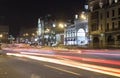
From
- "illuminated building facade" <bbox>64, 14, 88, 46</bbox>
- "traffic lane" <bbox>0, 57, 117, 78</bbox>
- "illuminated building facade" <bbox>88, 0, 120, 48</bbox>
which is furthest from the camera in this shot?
"illuminated building facade" <bbox>64, 14, 88, 46</bbox>

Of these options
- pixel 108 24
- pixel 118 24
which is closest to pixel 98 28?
pixel 108 24

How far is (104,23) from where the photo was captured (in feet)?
263

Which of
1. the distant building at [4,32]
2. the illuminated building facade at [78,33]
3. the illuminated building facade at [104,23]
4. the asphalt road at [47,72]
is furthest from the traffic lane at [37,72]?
the distant building at [4,32]

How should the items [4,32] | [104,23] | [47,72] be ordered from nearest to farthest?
1. [47,72]
2. [104,23]
3. [4,32]

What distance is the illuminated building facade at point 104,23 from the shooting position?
74.9 metres

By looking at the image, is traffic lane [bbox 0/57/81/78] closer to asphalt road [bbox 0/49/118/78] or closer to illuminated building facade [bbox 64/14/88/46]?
asphalt road [bbox 0/49/118/78]

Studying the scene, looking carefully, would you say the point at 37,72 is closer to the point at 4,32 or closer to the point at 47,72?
the point at 47,72

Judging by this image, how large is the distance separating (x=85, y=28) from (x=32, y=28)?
328 feet

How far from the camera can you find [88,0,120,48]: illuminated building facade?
74875 millimetres

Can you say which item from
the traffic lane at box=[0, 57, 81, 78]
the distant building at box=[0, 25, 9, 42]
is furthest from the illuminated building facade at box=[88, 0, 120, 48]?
the distant building at box=[0, 25, 9, 42]

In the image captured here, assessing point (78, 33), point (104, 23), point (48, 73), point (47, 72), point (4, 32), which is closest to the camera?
point (48, 73)

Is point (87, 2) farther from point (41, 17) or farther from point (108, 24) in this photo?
point (41, 17)

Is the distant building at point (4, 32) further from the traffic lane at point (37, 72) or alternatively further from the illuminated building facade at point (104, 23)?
the traffic lane at point (37, 72)

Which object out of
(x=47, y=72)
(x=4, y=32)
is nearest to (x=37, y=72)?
(x=47, y=72)
